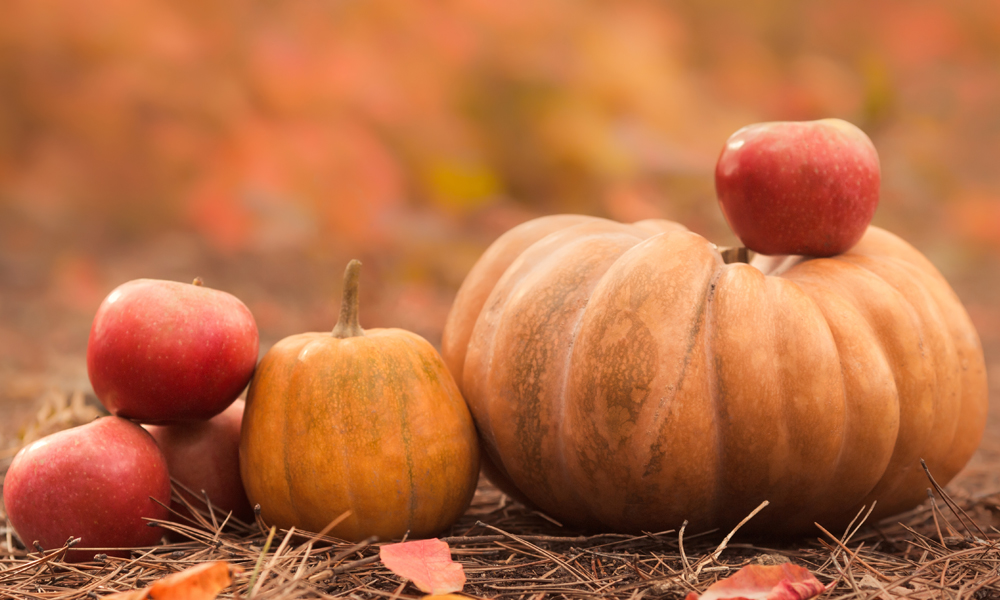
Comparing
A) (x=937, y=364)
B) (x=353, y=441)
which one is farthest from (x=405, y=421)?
(x=937, y=364)

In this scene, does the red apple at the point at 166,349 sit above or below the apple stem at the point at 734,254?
below

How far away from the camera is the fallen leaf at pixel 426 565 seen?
1.24 metres

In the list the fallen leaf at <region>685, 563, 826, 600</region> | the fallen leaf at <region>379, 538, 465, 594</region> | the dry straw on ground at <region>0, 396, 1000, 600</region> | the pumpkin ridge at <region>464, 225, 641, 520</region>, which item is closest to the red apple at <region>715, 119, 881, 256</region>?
the pumpkin ridge at <region>464, 225, 641, 520</region>

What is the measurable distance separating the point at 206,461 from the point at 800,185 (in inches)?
55.4

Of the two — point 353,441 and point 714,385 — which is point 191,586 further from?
point 714,385

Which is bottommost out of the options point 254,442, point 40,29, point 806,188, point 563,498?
point 563,498

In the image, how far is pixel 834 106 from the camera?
548 centimetres

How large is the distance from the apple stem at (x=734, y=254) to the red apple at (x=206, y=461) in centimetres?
119

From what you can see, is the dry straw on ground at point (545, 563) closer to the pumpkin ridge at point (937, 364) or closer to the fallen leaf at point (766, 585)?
the fallen leaf at point (766, 585)

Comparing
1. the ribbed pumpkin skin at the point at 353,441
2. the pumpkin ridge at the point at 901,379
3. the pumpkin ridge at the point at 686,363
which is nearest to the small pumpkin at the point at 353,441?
the ribbed pumpkin skin at the point at 353,441

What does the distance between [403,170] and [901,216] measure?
3714 mm

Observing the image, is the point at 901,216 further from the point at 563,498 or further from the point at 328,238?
the point at 563,498

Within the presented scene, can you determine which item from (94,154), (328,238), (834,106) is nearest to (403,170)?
(328,238)

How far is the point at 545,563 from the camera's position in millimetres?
1441
